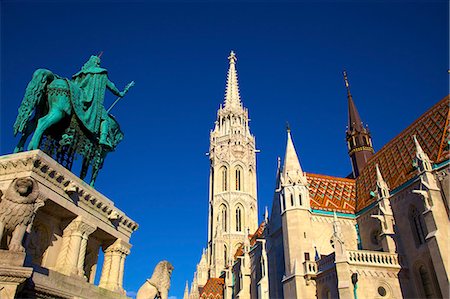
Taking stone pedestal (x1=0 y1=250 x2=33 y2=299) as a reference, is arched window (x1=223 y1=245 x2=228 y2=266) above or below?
above

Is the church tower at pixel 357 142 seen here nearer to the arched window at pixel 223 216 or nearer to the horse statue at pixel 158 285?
the arched window at pixel 223 216

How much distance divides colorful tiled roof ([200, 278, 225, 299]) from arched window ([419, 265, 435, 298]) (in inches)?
1035

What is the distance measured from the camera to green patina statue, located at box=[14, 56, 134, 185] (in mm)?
10102

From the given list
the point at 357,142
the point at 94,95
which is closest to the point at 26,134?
the point at 94,95

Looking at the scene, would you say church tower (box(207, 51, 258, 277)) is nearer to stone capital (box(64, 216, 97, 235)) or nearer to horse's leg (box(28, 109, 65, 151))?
stone capital (box(64, 216, 97, 235))

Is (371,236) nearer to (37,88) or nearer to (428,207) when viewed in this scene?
(428,207)

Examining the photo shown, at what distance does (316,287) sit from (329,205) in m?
7.84

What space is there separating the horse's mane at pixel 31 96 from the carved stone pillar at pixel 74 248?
3.16 metres

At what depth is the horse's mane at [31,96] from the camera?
9.84 meters

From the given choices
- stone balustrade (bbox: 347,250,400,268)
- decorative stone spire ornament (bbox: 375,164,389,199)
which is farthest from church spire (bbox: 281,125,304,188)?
stone balustrade (bbox: 347,250,400,268)

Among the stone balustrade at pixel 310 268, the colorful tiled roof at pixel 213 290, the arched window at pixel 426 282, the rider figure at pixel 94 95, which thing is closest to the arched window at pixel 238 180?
the colorful tiled roof at pixel 213 290

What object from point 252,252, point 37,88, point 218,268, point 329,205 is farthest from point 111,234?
point 218,268

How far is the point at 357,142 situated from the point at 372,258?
23.0 metres

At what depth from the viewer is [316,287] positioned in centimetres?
2159
